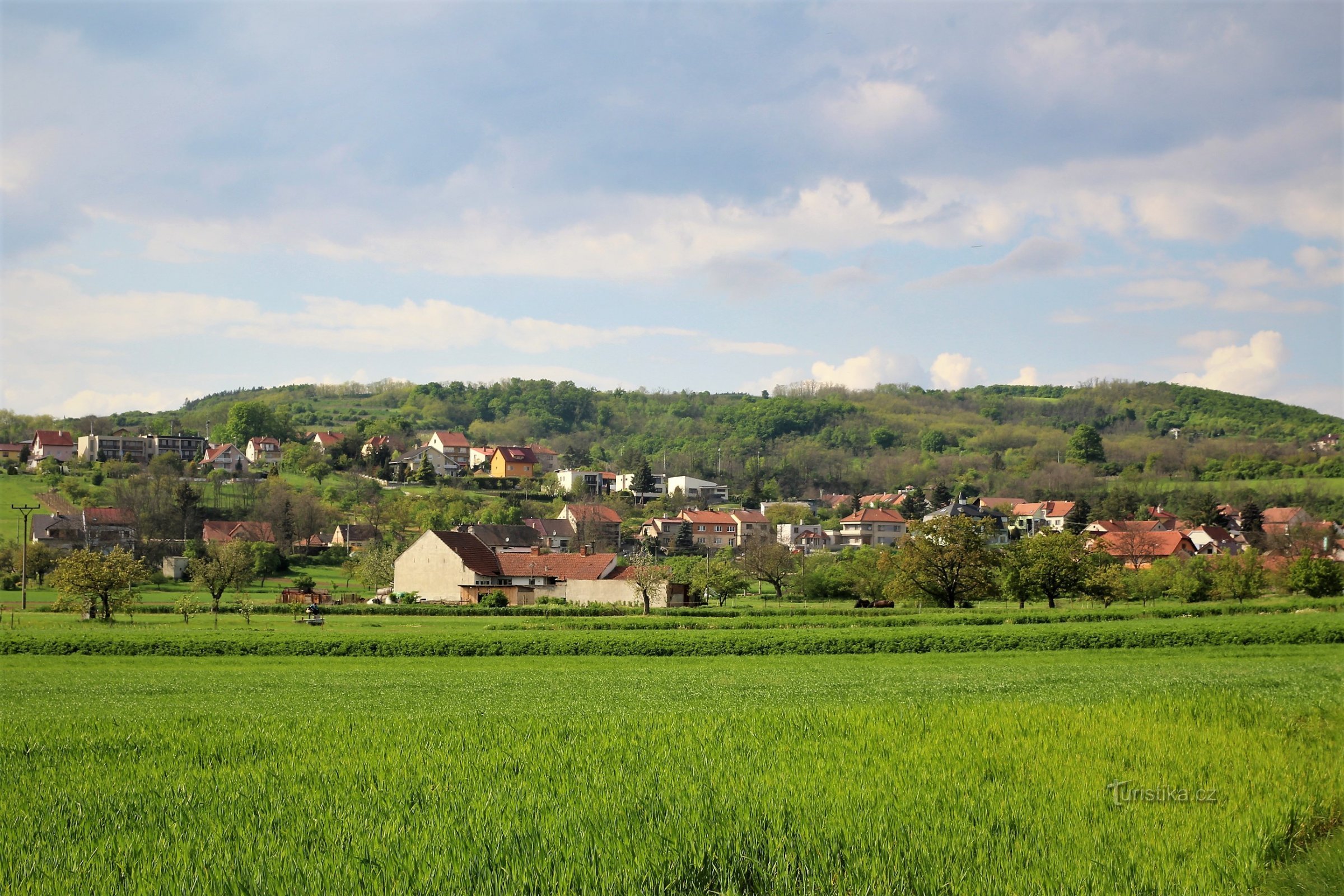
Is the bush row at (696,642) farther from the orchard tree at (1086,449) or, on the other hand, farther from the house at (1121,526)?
the orchard tree at (1086,449)

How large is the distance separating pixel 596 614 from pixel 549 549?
175 ft

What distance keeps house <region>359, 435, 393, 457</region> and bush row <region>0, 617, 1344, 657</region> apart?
4611 inches

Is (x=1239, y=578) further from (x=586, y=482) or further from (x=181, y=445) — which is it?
(x=181, y=445)

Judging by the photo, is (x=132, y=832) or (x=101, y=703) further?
(x=101, y=703)

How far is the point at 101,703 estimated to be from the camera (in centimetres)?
2272

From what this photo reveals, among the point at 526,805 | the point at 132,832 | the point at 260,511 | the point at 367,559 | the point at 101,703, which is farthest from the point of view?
the point at 260,511

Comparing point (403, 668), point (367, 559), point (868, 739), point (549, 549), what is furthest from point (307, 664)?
point (549, 549)

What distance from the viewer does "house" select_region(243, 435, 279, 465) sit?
167250 millimetres

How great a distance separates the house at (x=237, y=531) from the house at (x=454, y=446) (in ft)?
246

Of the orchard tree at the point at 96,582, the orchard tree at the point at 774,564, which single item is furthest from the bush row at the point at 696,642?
the orchard tree at the point at 774,564

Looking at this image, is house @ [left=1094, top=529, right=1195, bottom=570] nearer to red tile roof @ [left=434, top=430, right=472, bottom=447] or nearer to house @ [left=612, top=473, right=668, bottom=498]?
house @ [left=612, top=473, right=668, bottom=498]

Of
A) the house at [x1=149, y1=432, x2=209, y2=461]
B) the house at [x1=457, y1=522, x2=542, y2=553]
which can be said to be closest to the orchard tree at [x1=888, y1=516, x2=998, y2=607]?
the house at [x1=457, y1=522, x2=542, y2=553]

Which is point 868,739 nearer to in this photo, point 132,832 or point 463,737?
point 463,737

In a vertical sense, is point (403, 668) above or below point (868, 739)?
below
